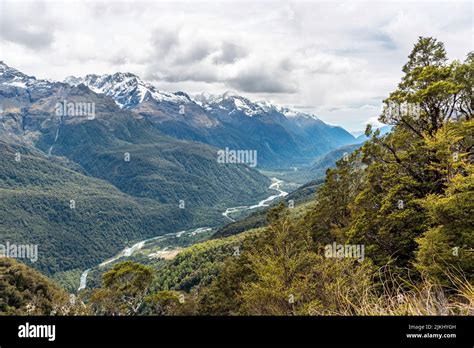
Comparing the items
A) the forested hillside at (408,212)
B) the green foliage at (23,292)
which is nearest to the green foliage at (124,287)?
the green foliage at (23,292)

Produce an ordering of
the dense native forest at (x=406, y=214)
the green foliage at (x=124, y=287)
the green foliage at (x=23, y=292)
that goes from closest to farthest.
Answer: the dense native forest at (x=406, y=214)
the green foliage at (x=23, y=292)
the green foliage at (x=124, y=287)

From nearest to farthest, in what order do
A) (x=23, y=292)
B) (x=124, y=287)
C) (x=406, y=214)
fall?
(x=406, y=214)
(x=23, y=292)
(x=124, y=287)

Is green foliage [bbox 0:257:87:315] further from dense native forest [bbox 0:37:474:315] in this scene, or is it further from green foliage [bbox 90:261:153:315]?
green foliage [bbox 90:261:153:315]

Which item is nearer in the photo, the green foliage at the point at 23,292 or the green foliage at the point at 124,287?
the green foliage at the point at 23,292

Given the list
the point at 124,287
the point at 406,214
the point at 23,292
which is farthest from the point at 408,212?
the point at 23,292

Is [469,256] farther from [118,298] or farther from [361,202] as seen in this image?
[118,298]

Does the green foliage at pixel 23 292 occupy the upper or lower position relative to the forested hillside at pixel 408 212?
lower

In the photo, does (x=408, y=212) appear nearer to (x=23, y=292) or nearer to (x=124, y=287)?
(x=124, y=287)

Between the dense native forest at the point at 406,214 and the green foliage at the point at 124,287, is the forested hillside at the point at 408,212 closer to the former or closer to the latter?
the dense native forest at the point at 406,214

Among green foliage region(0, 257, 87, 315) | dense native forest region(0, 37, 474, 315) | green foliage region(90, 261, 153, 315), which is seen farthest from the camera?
green foliage region(90, 261, 153, 315)

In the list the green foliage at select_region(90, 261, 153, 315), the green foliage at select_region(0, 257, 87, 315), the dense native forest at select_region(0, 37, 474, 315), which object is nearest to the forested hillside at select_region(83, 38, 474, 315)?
the dense native forest at select_region(0, 37, 474, 315)

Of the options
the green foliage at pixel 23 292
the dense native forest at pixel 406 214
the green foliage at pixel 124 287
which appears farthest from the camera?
the green foliage at pixel 124 287

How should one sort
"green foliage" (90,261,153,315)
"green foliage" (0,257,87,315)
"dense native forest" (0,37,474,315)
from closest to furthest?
"dense native forest" (0,37,474,315) → "green foliage" (0,257,87,315) → "green foliage" (90,261,153,315)
